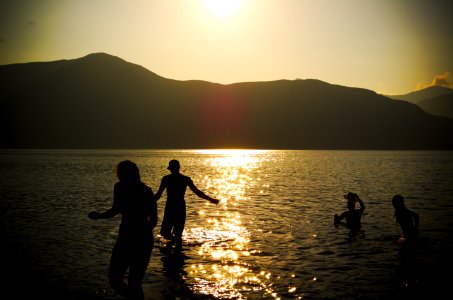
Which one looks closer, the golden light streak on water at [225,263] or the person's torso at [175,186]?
the golden light streak on water at [225,263]

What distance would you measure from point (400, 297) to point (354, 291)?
2.95ft

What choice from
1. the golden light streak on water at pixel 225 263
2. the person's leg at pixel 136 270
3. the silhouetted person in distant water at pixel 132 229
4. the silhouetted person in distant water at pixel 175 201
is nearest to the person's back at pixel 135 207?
the silhouetted person in distant water at pixel 132 229

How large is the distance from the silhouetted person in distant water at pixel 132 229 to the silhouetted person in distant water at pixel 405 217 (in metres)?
9.41

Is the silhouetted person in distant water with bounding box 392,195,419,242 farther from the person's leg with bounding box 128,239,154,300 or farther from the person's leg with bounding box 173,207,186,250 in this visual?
the person's leg with bounding box 128,239,154,300

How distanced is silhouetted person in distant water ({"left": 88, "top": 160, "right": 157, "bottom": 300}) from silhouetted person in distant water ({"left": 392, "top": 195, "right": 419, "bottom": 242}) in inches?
370

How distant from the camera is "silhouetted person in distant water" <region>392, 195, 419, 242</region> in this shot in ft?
45.4

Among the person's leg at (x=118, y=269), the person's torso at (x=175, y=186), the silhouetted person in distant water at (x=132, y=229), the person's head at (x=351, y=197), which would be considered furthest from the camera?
the person's head at (x=351, y=197)

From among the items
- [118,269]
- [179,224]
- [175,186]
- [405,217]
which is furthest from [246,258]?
[118,269]

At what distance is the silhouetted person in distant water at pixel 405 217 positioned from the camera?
13.8m

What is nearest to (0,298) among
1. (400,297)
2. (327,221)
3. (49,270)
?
(49,270)

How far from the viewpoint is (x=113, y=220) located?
19953mm

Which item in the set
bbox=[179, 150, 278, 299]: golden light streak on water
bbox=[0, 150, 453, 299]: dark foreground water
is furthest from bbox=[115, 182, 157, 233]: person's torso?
bbox=[179, 150, 278, 299]: golden light streak on water

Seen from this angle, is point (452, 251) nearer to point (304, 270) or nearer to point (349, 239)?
point (349, 239)

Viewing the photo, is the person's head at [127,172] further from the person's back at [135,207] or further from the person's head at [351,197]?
the person's head at [351,197]
